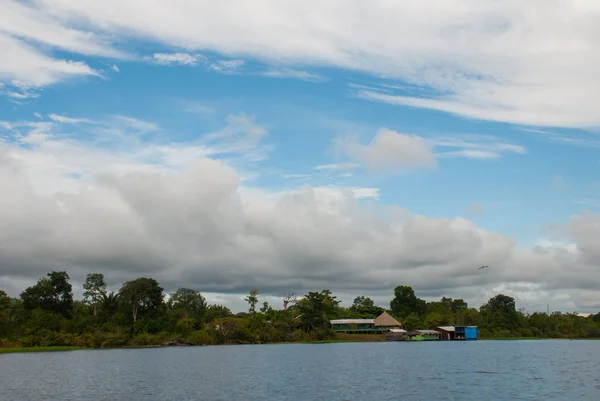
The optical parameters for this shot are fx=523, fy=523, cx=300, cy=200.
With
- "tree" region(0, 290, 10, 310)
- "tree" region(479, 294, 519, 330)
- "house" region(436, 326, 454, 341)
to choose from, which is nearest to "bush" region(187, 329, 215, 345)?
"tree" region(0, 290, 10, 310)

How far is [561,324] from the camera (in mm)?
193875

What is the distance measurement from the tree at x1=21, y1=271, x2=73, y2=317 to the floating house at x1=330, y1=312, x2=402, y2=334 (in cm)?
7525

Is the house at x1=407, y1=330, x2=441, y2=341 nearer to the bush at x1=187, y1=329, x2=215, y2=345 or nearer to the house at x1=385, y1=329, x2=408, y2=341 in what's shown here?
the house at x1=385, y1=329, x2=408, y2=341

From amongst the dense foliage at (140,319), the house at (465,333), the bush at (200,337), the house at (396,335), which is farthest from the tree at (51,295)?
the house at (465,333)

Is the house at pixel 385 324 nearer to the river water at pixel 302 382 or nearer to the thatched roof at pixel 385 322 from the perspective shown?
the thatched roof at pixel 385 322

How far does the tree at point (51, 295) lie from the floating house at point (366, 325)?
7525 cm

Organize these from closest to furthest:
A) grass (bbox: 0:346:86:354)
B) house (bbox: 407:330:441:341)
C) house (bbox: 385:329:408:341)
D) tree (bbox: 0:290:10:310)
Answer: grass (bbox: 0:346:86:354), tree (bbox: 0:290:10:310), house (bbox: 385:329:408:341), house (bbox: 407:330:441:341)

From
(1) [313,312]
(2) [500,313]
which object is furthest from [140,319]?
(2) [500,313]

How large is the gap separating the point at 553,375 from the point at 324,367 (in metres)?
25.9

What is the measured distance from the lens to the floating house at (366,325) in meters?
160

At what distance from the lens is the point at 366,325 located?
16312 centimetres

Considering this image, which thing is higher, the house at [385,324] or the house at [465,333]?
the house at [385,324]

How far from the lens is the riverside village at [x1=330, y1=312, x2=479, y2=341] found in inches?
6284

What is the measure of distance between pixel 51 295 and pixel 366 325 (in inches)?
3566
